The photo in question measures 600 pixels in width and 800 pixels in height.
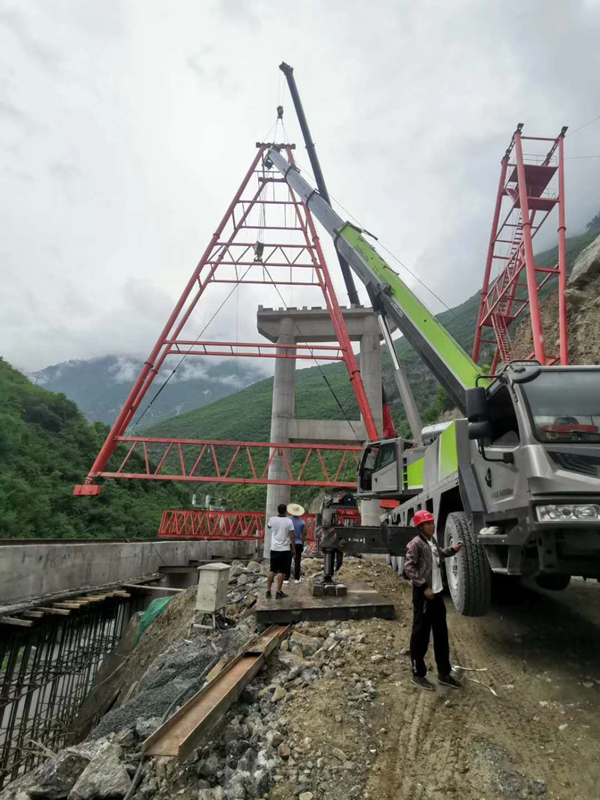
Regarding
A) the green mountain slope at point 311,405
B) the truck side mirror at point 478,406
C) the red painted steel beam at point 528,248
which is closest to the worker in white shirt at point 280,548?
the truck side mirror at point 478,406

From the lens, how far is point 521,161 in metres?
16.3

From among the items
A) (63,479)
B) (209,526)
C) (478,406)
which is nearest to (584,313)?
(478,406)

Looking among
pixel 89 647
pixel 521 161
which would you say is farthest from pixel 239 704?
pixel 521 161

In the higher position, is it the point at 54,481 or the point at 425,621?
the point at 54,481

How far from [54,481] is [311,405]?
44.4 metres

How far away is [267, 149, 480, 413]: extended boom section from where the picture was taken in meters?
8.38

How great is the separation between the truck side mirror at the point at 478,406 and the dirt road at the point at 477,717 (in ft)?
7.80

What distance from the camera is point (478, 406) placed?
170 inches

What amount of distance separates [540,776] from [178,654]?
438 centimetres

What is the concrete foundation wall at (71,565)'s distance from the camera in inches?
333

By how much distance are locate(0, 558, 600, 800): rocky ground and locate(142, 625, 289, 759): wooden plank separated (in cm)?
16

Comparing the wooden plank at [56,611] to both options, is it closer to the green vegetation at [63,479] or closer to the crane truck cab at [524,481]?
the crane truck cab at [524,481]

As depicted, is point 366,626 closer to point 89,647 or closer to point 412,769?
point 412,769

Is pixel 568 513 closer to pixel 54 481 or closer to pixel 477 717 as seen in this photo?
pixel 477 717
